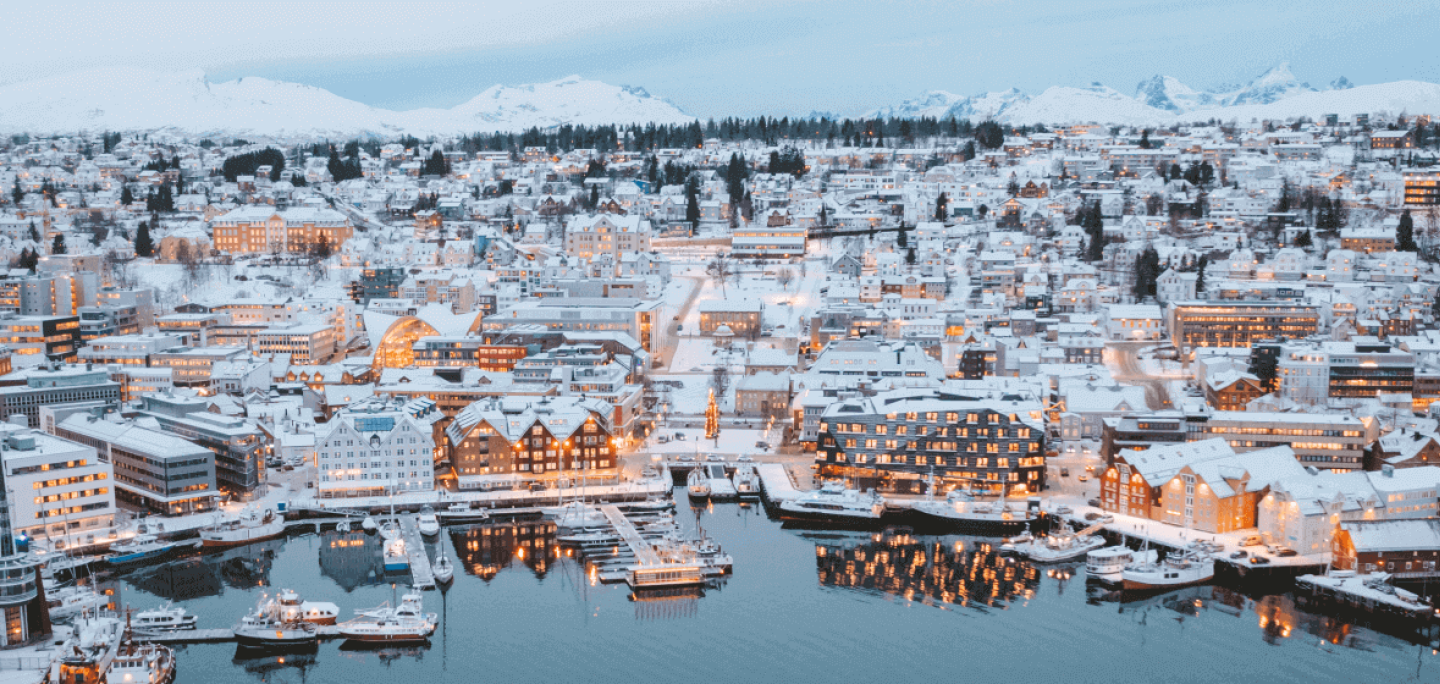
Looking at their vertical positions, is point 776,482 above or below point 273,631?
above

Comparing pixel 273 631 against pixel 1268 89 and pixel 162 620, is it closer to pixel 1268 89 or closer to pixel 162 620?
pixel 162 620

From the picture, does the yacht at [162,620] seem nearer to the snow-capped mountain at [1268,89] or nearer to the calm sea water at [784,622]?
the calm sea water at [784,622]

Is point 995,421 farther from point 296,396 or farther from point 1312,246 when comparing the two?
point 1312,246

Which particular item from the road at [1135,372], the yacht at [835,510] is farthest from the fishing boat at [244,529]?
the road at [1135,372]

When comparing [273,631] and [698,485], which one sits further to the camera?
[698,485]

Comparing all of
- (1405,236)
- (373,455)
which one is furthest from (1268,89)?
(373,455)

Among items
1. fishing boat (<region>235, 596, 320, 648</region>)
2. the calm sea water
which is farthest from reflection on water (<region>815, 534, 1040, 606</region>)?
fishing boat (<region>235, 596, 320, 648</region>)

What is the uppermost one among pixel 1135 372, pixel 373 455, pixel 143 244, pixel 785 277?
pixel 143 244
